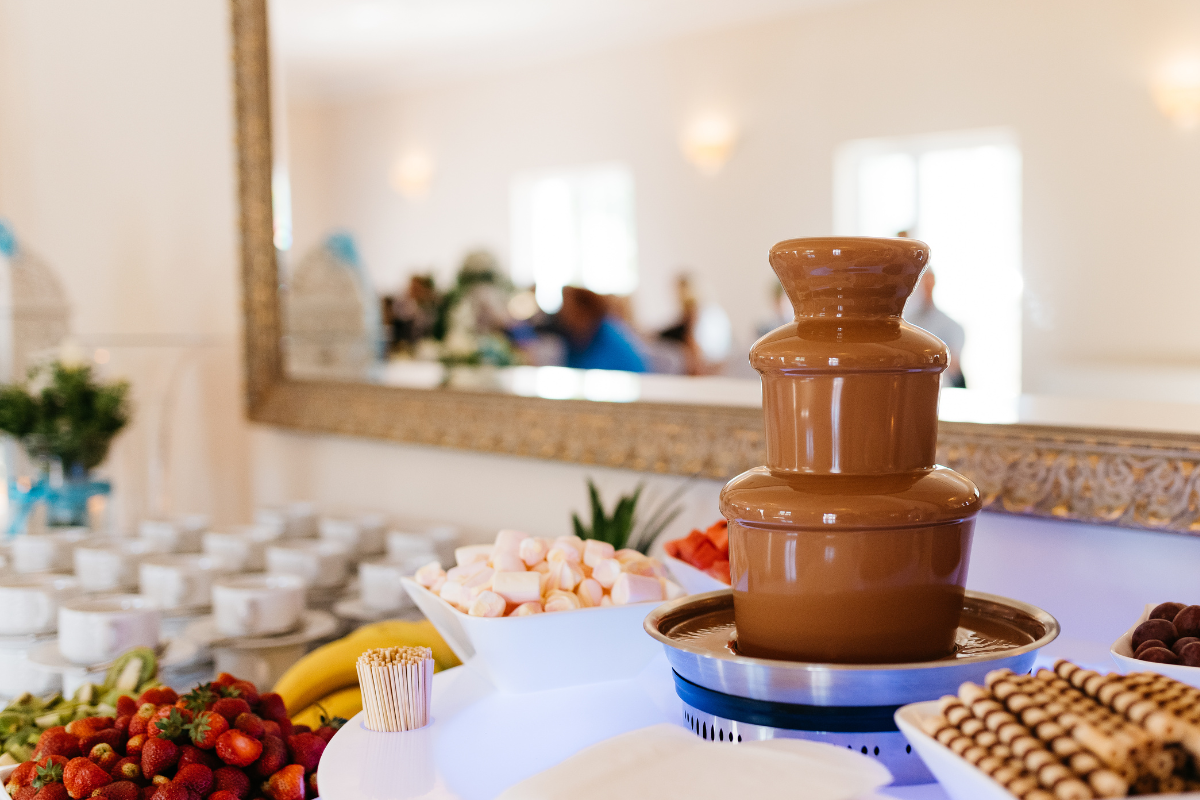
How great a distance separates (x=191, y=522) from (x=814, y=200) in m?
1.11

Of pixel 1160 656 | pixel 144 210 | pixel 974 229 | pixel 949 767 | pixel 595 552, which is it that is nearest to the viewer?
pixel 949 767

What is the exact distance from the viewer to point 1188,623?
2.20ft

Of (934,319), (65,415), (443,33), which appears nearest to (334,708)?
(934,319)

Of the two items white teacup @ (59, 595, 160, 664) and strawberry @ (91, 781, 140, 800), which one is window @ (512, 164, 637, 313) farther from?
strawberry @ (91, 781, 140, 800)

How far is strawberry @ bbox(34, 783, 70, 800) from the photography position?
0.79m

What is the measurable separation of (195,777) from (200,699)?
0.34 feet

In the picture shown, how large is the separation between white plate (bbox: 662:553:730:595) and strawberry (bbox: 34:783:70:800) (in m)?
0.52

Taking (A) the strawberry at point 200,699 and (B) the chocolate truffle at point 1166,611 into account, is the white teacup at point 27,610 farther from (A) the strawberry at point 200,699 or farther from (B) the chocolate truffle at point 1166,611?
(B) the chocolate truffle at point 1166,611

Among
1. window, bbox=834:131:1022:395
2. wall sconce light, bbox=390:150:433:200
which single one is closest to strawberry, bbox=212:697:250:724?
window, bbox=834:131:1022:395

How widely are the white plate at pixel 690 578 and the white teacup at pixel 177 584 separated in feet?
2.35

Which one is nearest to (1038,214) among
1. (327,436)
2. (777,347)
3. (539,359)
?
(777,347)

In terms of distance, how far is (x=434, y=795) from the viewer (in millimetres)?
616

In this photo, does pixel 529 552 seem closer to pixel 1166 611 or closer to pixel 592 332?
pixel 1166 611

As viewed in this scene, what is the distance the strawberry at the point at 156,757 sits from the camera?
2.62 ft
